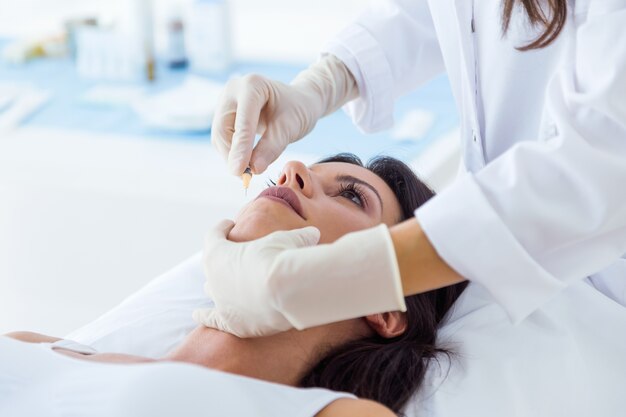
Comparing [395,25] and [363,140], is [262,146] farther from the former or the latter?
[363,140]

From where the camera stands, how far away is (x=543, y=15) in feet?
4.46

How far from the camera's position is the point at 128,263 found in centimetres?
234

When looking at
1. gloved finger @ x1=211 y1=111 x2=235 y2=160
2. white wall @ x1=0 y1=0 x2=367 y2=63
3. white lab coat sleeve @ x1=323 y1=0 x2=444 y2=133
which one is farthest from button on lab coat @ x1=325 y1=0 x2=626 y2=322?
white wall @ x1=0 y1=0 x2=367 y2=63

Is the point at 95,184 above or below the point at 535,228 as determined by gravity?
below

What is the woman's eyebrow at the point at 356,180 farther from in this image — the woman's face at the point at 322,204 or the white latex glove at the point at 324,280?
the white latex glove at the point at 324,280

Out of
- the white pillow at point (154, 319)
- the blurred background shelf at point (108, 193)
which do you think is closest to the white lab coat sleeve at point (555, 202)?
the white pillow at point (154, 319)

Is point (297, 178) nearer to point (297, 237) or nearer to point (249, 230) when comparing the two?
point (249, 230)

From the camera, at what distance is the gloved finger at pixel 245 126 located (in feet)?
5.12

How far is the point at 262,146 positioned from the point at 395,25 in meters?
0.41

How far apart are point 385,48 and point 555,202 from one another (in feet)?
2.45

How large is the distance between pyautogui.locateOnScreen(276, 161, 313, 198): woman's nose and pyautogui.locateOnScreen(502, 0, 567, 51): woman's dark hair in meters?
0.42

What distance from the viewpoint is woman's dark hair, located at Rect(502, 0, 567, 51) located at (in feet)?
4.37

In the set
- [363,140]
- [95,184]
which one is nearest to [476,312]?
[363,140]

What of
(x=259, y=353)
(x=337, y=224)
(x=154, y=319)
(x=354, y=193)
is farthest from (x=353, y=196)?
(x=154, y=319)
